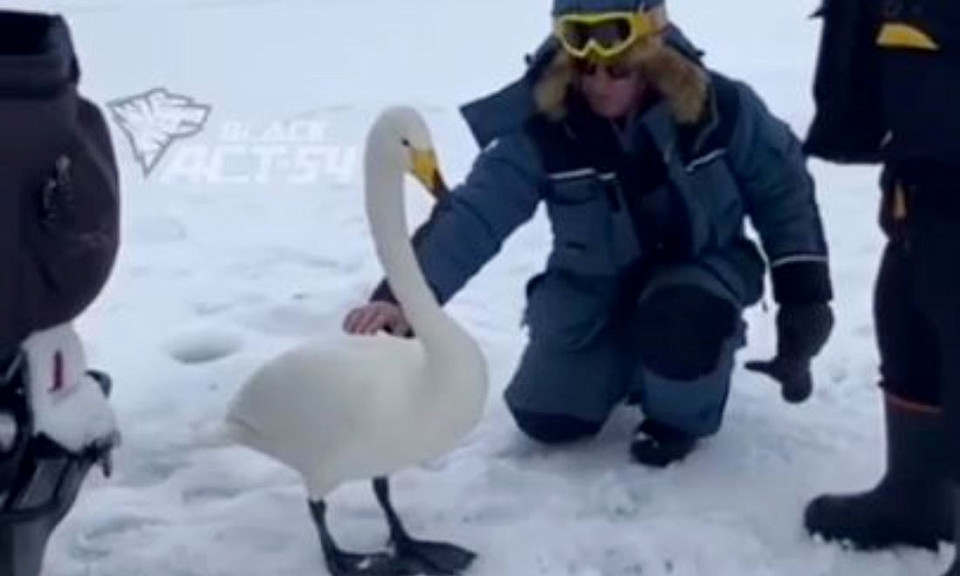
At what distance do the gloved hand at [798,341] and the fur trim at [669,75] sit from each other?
1.12ft

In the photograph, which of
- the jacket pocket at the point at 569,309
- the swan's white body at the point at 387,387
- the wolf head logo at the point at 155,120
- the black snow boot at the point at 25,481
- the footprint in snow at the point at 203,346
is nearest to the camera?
the black snow boot at the point at 25,481

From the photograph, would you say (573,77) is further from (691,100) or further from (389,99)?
(389,99)

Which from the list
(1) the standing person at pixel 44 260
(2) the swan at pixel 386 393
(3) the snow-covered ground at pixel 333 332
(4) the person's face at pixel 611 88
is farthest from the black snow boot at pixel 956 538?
(1) the standing person at pixel 44 260

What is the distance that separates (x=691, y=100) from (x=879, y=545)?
732mm

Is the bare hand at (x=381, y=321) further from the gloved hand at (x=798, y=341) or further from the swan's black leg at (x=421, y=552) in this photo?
the gloved hand at (x=798, y=341)

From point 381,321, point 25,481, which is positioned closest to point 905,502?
point 381,321

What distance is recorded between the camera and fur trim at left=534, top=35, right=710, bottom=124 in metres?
3.35

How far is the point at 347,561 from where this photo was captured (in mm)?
3158

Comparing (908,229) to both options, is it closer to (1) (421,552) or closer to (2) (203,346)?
(1) (421,552)

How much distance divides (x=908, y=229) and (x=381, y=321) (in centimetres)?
79

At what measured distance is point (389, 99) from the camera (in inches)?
238

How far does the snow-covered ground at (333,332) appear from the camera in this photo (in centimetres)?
325

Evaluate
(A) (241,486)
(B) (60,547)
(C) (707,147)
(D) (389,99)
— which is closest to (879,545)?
(C) (707,147)

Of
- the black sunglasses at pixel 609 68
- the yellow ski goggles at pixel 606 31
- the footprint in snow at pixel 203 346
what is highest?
the yellow ski goggles at pixel 606 31
